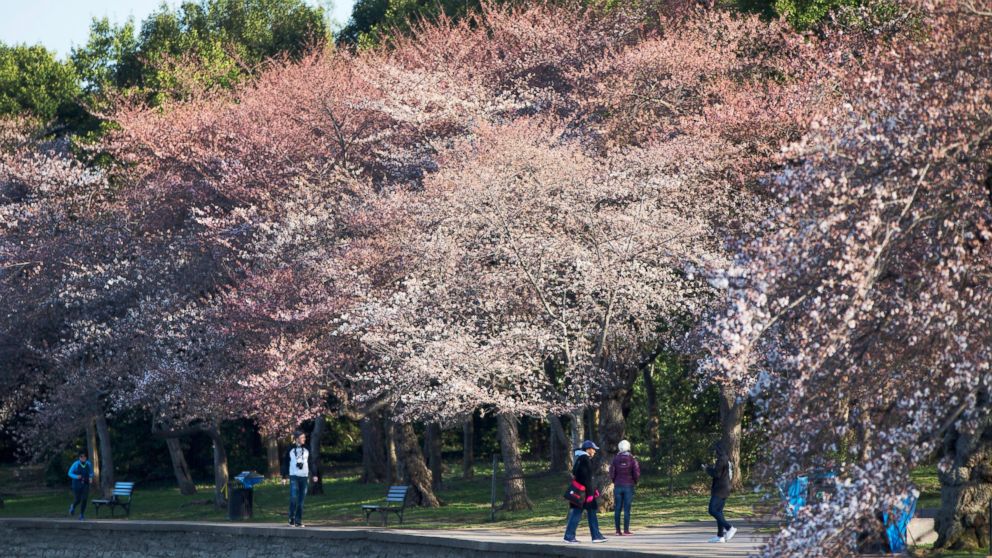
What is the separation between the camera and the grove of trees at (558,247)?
1259 centimetres

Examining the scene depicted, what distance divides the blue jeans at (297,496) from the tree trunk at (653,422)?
919 centimetres

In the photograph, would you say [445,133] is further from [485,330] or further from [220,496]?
[220,496]

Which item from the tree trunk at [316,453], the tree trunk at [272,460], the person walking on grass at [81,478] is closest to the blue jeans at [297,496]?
A: the tree trunk at [316,453]

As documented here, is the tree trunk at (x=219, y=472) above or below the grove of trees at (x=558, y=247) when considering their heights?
below

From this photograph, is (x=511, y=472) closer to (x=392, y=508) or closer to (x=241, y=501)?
(x=392, y=508)

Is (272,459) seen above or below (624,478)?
above

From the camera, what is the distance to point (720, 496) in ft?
64.4

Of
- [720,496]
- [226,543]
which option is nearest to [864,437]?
[720,496]

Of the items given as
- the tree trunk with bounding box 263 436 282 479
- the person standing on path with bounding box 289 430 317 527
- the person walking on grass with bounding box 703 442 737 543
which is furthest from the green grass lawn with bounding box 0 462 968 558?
the tree trunk with bounding box 263 436 282 479

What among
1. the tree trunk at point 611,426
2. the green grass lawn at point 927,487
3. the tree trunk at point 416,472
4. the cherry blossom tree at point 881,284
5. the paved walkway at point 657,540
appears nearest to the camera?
the cherry blossom tree at point 881,284

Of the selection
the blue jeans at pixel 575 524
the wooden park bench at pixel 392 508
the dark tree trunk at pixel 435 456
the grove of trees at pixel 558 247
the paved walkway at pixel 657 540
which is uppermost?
the grove of trees at pixel 558 247

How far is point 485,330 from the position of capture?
2603 centimetres

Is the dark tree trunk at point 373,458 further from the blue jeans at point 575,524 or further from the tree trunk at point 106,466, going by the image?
the blue jeans at point 575,524

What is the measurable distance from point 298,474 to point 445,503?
19.7 feet
